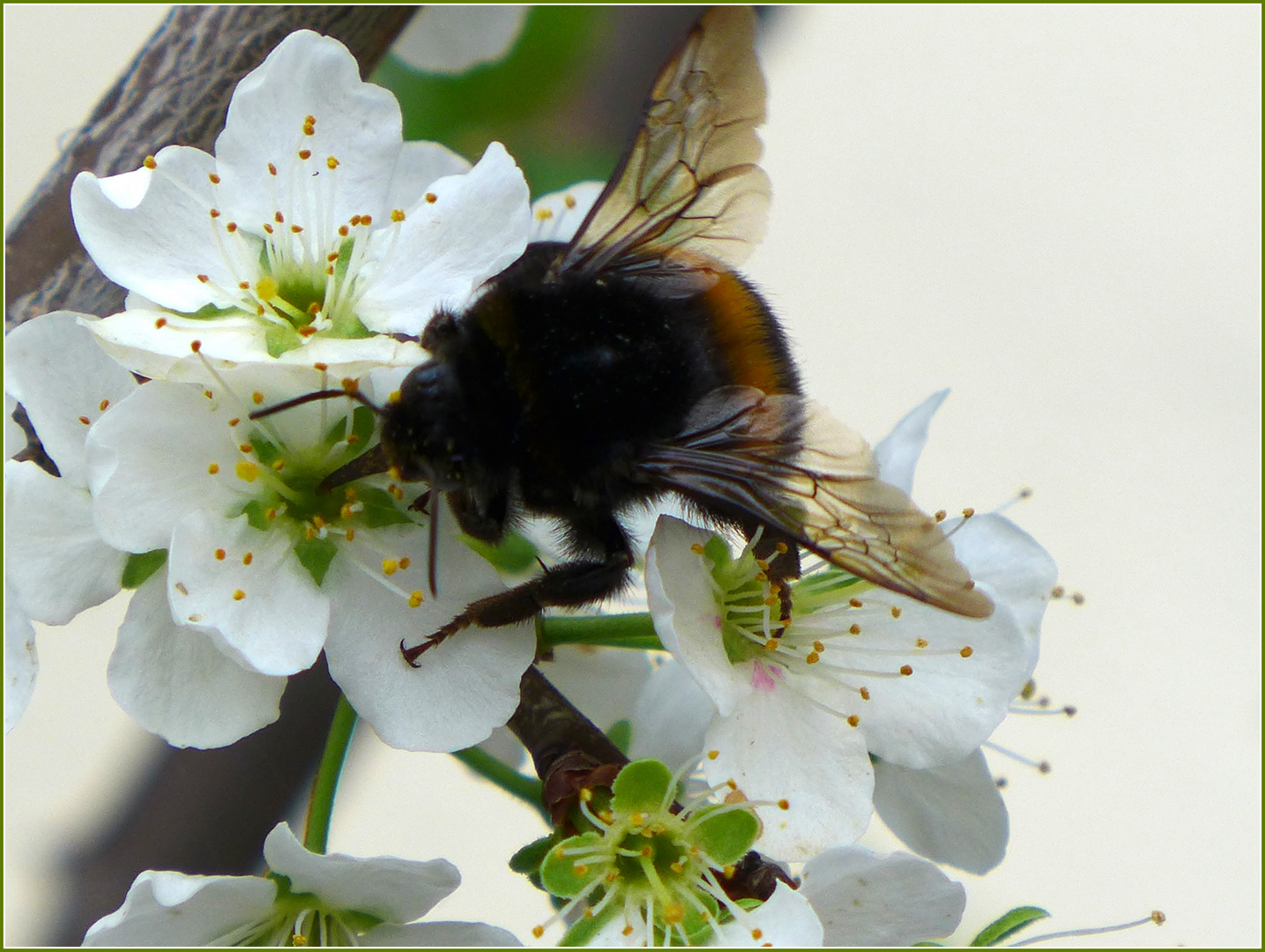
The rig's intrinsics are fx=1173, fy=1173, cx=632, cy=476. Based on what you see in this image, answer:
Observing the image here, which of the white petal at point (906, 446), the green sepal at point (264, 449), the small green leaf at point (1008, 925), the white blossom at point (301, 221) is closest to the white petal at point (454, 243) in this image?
the white blossom at point (301, 221)

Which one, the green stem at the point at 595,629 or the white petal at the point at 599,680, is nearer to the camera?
the green stem at the point at 595,629

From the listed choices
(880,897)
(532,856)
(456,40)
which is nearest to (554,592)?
(532,856)

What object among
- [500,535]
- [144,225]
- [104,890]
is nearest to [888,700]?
[500,535]

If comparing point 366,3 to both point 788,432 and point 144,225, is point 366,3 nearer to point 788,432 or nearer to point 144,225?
point 144,225

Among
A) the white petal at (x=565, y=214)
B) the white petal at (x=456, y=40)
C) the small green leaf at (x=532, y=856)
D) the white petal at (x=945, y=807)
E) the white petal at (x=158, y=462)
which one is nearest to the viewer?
the white petal at (x=158, y=462)

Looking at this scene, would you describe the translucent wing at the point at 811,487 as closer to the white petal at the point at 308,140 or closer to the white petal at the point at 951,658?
the white petal at the point at 951,658

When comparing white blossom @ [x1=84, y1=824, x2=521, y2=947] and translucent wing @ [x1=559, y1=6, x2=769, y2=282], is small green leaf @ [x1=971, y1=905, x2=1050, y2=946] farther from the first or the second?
translucent wing @ [x1=559, y1=6, x2=769, y2=282]

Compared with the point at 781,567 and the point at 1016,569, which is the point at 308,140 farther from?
the point at 1016,569
